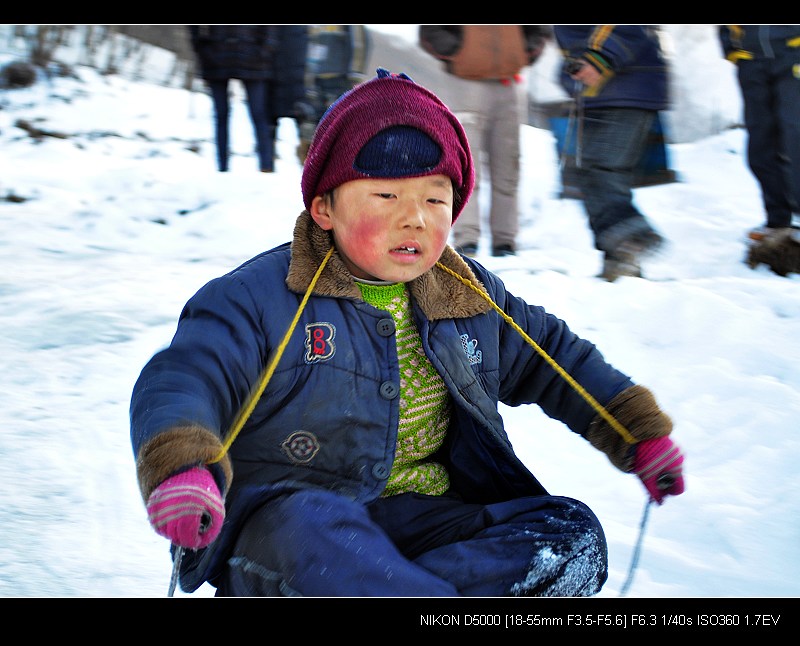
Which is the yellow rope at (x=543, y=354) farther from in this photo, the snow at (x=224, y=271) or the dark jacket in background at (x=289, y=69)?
the dark jacket in background at (x=289, y=69)

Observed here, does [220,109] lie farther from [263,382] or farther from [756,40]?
[263,382]

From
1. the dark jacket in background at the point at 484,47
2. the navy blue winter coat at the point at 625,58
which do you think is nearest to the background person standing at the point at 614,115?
the navy blue winter coat at the point at 625,58

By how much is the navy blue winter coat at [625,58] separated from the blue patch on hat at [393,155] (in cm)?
202

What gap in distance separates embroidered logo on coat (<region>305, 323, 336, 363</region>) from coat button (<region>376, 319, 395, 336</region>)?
83mm

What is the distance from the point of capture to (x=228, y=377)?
1.29 metres

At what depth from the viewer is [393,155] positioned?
144cm

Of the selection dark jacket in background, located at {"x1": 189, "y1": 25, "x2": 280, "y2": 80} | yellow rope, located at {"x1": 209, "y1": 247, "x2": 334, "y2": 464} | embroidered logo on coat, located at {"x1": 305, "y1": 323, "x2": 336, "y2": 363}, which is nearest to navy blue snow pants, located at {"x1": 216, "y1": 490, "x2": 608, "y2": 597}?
yellow rope, located at {"x1": 209, "y1": 247, "x2": 334, "y2": 464}

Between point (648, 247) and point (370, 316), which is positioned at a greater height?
point (370, 316)

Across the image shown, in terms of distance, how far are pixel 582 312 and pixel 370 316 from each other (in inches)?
66.3

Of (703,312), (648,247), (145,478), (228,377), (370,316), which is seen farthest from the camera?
(648,247)

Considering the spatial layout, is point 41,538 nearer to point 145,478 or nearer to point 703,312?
point 145,478

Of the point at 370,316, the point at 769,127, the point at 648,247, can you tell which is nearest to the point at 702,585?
the point at 370,316

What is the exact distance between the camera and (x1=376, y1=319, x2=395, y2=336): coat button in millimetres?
1448
